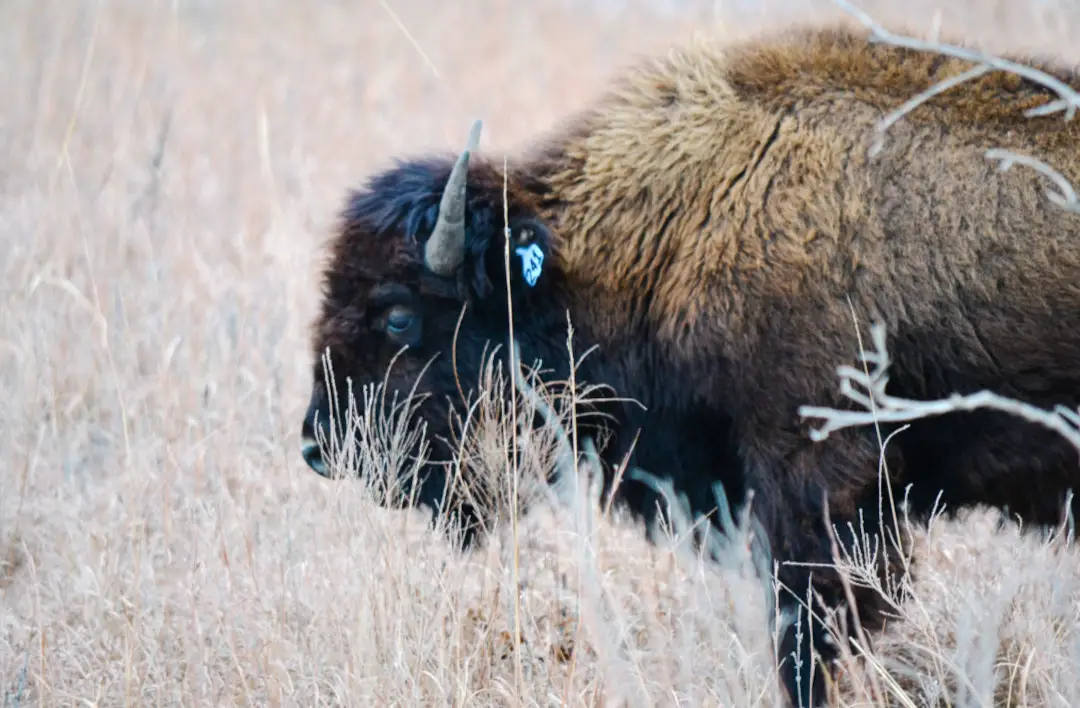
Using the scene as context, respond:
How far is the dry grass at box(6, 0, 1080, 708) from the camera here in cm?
291

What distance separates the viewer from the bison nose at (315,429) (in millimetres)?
3549

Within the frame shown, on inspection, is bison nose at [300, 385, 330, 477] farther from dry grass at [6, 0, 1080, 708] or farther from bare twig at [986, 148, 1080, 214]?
bare twig at [986, 148, 1080, 214]

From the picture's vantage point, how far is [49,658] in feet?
10.4

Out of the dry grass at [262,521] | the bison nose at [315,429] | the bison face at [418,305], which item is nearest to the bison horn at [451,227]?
the bison face at [418,305]

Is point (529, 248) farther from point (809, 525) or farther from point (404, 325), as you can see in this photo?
point (809, 525)

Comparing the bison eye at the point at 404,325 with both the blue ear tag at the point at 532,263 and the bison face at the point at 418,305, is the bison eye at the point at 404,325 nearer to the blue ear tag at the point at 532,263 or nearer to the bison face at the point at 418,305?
the bison face at the point at 418,305

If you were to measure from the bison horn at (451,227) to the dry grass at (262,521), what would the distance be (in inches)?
16.5

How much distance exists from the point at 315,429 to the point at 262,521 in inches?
18.5

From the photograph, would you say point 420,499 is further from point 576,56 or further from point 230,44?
point 230,44

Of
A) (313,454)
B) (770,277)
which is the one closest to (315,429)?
(313,454)

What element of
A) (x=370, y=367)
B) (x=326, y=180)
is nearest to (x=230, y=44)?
(x=326, y=180)

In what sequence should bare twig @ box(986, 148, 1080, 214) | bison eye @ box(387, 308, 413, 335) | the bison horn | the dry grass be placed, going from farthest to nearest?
bison eye @ box(387, 308, 413, 335), the bison horn, the dry grass, bare twig @ box(986, 148, 1080, 214)

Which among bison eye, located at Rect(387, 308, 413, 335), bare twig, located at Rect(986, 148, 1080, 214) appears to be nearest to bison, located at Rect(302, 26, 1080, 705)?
bison eye, located at Rect(387, 308, 413, 335)

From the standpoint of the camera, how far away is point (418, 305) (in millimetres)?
3520
